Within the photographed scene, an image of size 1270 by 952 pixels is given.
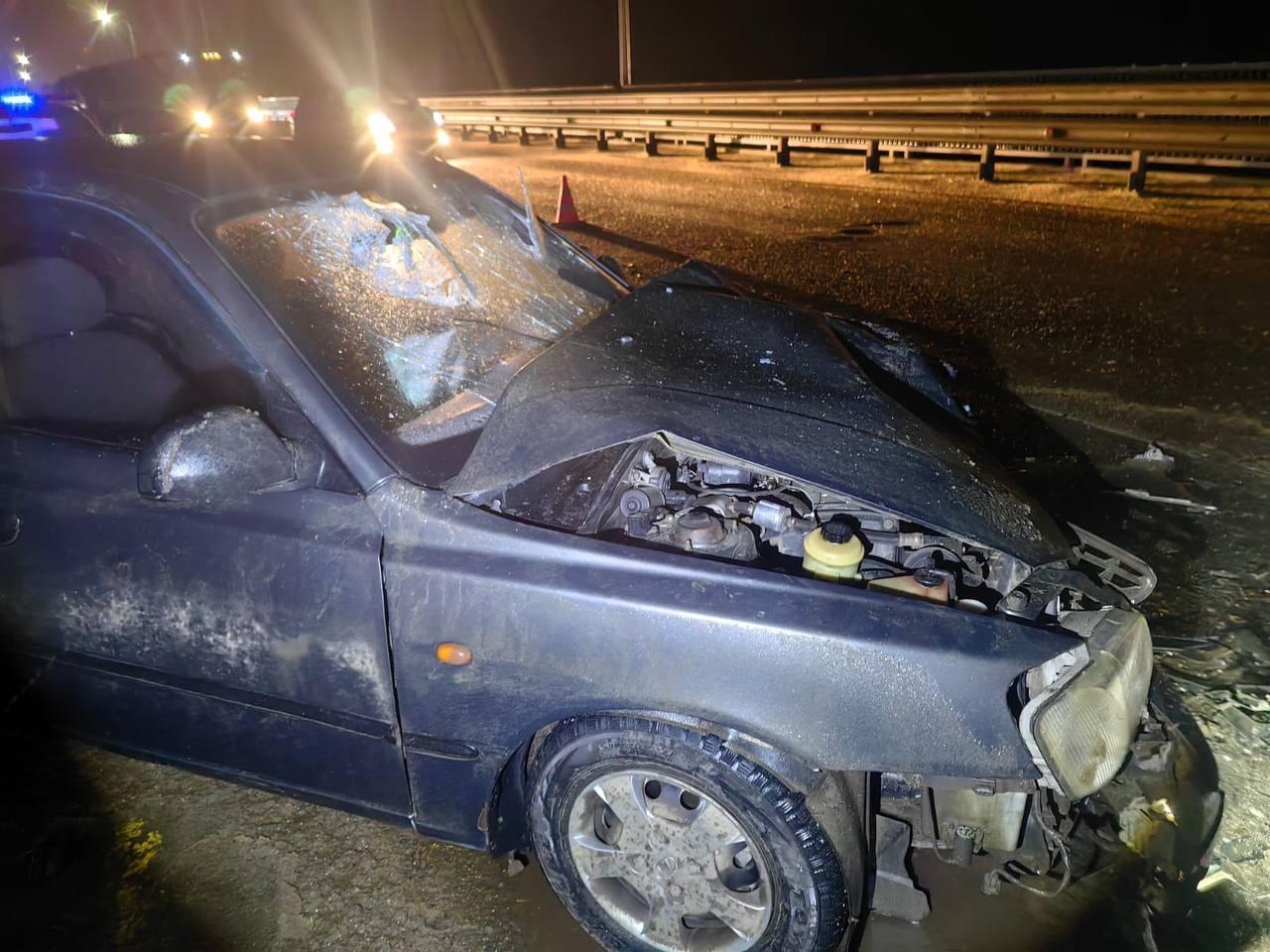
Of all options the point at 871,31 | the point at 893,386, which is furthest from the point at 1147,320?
the point at 871,31

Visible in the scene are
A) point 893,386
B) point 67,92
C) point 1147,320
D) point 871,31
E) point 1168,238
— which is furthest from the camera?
point 871,31

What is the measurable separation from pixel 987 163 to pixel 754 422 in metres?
9.99

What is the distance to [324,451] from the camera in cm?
195

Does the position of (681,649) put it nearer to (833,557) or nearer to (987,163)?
(833,557)

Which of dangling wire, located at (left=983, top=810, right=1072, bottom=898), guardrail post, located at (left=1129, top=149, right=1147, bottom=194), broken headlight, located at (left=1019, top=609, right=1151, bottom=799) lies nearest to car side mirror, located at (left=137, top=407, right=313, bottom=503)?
broken headlight, located at (left=1019, top=609, right=1151, bottom=799)

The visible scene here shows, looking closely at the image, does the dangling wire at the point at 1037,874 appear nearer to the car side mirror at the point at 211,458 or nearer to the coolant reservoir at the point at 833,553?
the coolant reservoir at the point at 833,553

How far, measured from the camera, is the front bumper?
2.16 m

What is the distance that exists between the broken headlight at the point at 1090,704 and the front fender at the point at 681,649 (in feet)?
0.23

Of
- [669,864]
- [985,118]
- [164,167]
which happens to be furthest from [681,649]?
[985,118]

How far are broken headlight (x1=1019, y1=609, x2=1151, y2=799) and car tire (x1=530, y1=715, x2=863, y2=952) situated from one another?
0.43 m

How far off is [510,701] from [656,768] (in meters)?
0.34

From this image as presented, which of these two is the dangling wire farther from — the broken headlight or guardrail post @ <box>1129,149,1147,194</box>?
guardrail post @ <box>1129,149,1147,194</box>

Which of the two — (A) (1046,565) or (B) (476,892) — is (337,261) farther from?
(A) (1046,565)

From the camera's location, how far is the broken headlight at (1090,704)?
1.69 m
